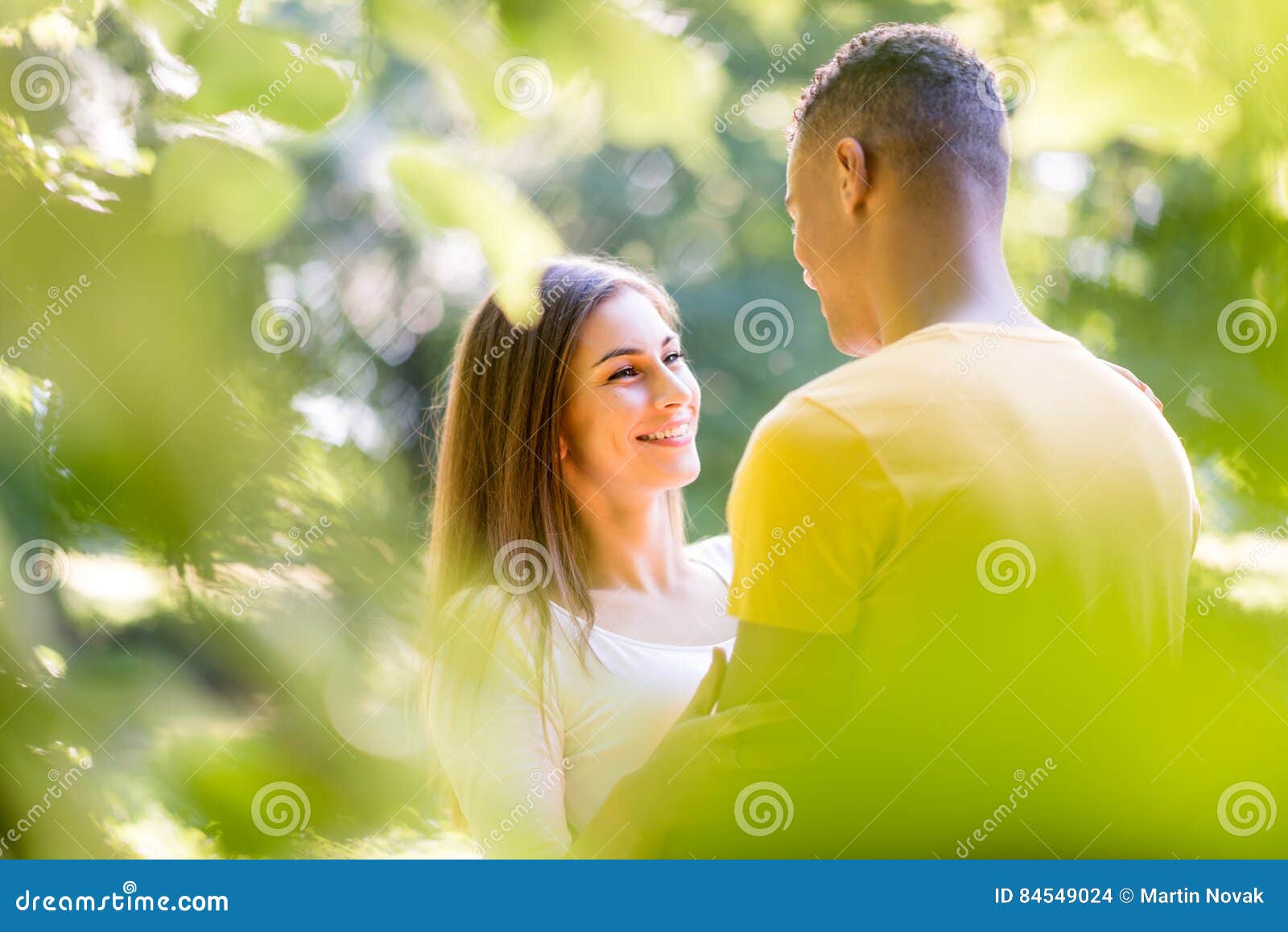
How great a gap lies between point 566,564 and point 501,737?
0.25m

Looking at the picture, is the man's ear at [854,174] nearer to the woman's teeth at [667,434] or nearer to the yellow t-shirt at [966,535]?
the yellow t-shirt at [966,535]

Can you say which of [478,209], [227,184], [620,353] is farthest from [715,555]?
[478,209]

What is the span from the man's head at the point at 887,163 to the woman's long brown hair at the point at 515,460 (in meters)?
0.40

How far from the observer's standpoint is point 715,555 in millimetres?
1498

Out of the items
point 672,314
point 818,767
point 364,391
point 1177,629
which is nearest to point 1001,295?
point 1177,629

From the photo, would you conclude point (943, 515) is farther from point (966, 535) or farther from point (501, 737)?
point (501, 737)

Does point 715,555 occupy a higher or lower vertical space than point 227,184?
higher

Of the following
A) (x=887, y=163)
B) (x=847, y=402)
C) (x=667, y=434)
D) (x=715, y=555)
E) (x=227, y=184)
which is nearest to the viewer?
(x=227, y=184)

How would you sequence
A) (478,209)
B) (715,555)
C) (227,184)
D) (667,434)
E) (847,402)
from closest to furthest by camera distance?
(478,209) < (227,184) < (847,402) < (667,434) < (715,555)

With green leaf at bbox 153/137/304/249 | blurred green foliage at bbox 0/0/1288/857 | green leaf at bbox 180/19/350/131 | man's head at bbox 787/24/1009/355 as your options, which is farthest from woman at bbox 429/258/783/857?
green leaf at bbox 180/19/350/131

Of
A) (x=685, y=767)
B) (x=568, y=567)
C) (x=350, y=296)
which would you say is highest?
(x=350, y=296)

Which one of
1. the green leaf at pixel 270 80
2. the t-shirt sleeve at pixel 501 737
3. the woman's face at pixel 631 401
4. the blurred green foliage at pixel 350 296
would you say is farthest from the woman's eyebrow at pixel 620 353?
the green leaf at pixel 270 80

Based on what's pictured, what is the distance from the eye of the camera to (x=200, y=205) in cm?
67

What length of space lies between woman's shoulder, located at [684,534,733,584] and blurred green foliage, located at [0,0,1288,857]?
0.22 meters
